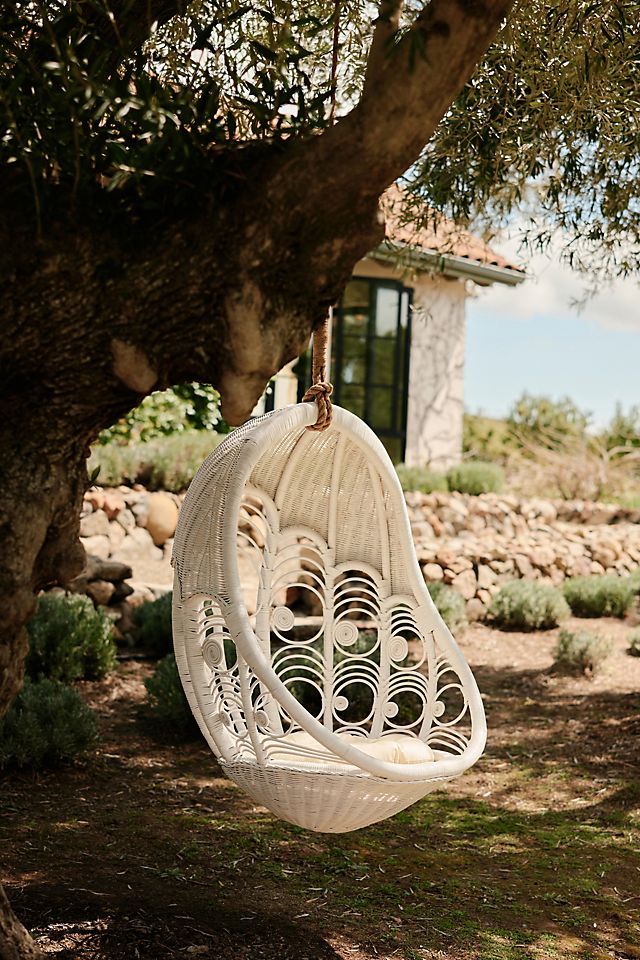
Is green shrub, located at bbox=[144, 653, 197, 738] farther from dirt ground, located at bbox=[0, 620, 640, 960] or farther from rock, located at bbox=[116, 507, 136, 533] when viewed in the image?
rock, located at bbox=[116, 507, 136, 533]

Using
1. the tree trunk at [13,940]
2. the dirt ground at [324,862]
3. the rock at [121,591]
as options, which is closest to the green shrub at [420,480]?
the rock at [121,591]

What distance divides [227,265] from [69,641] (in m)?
4.34

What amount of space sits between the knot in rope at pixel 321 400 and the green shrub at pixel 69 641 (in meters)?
2.92

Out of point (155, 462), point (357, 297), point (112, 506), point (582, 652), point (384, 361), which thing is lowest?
point (582, 652)

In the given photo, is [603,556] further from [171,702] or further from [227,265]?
[227,265]

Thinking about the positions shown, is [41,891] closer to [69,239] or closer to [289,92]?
[69,239]

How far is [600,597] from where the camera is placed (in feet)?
30.0

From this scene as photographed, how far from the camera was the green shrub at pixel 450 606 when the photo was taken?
7957 mm

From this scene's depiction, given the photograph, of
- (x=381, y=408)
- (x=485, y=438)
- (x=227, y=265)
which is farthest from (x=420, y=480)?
(x=227, y=265)

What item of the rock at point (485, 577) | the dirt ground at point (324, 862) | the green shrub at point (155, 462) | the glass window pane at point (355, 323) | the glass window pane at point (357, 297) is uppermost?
A: the glass window pane at point (357, 297)

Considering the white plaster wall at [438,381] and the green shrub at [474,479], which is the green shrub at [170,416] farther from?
the white plaster wall at [438,381]

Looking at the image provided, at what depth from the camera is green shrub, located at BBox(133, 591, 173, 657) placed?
692cm

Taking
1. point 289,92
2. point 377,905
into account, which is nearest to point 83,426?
point 289,92

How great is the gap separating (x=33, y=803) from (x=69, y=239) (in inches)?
124
